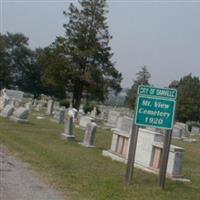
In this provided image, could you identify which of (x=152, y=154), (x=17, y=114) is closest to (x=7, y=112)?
(x=17, y=114)

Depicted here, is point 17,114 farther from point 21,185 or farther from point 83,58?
point 83,58

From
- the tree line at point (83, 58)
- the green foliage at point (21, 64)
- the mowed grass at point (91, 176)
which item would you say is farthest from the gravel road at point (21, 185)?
the green foliage at point (21, 64)

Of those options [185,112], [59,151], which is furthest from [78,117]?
[185,112]

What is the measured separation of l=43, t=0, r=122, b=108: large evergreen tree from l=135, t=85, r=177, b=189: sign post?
4549cm

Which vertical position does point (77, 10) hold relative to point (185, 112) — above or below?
above

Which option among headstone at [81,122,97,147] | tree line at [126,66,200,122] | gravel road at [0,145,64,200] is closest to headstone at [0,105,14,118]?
headstone at [81,122,97,147]

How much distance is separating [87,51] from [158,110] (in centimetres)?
4587

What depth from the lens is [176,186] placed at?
1073 centimetres

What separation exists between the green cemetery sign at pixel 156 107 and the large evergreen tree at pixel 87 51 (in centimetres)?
4549

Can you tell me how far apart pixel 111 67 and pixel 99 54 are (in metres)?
2.15

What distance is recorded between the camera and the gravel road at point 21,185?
790 cm

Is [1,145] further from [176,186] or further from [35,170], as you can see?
[176,186]

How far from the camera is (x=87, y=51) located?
183ft

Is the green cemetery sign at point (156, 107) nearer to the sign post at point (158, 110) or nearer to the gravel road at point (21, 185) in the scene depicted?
the sign post at point (158, 110)
